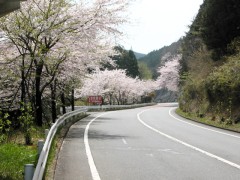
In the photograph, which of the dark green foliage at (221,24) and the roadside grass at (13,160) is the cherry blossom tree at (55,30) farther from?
the dark green foliage at (221,24)

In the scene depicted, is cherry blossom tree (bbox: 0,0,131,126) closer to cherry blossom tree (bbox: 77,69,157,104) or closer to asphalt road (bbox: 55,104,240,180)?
asphalt road (bbox: 55,104,240,180)

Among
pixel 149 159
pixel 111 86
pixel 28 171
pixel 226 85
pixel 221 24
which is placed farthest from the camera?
pixel 111 86

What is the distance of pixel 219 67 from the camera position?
35.0 metres

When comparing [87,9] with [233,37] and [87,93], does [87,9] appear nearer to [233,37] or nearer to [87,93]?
[233,37]

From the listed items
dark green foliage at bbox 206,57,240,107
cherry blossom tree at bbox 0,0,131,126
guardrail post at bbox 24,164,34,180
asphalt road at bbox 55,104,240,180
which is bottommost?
asphalt road at bbox 55,104,240,180

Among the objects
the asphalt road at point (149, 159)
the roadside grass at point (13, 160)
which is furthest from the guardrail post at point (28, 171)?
the asphalt road at point (149, 159)

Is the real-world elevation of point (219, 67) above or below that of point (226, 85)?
above

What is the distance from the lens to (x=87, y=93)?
223 ft

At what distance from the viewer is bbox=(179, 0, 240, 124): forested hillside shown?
28922 mm

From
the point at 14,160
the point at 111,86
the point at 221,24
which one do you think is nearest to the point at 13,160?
the point at 14,160

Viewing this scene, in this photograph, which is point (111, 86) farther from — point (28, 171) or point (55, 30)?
point (28, 171)

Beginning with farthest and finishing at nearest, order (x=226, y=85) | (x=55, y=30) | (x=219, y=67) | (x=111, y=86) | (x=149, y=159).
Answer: (x=111, y=86) < (x=219, y=67) < (x=226, y=85) < (x=55, y=30) < (x=149, y=159)

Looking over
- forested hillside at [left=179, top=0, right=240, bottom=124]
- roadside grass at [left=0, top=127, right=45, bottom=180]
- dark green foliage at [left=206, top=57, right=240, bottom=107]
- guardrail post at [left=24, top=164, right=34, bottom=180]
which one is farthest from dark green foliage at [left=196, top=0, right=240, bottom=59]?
guardrail post at [left=24, top=164, right=34, bottom=180]

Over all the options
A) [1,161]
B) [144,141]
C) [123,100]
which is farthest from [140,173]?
[123,100]
